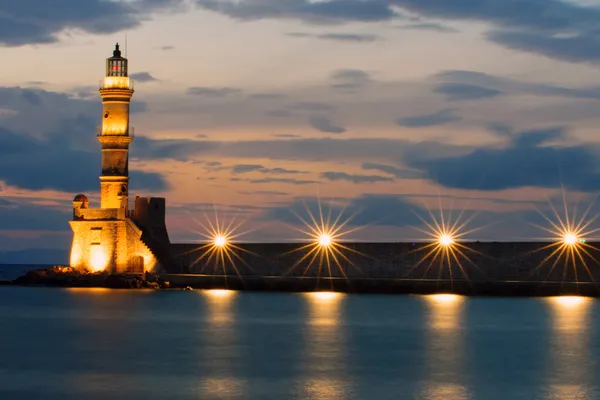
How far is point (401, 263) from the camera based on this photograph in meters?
58.2

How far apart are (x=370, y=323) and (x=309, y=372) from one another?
15260 millimetres

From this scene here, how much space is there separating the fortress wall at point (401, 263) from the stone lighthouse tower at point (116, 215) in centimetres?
247

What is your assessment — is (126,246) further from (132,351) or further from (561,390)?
(561,390)

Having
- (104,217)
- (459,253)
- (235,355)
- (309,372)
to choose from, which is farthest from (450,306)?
(309,372)

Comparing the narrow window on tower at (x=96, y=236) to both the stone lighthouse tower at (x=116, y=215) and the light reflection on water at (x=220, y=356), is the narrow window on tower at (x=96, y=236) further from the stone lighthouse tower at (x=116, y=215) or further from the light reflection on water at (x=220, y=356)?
the light reflection on water at (x=220, y=356)

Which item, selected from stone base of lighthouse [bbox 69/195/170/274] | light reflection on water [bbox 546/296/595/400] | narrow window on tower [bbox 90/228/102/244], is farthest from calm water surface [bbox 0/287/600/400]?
narrow window on tower [bbox 90/228/102/244]

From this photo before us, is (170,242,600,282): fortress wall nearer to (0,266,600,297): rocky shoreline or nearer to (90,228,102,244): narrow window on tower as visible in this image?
(0,266,600,297): rocky shoreline

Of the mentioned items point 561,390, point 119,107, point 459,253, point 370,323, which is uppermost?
point 119,107

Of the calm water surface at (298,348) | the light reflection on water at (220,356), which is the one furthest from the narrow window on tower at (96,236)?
the light reflection on water at (220,356)

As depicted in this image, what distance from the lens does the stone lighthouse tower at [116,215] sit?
194ft

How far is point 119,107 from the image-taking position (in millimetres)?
59344

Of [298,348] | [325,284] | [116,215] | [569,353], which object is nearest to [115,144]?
[116,215]

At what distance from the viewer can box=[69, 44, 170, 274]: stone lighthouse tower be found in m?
59.1

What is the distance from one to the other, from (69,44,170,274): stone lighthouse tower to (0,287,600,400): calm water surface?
2.42 metres
